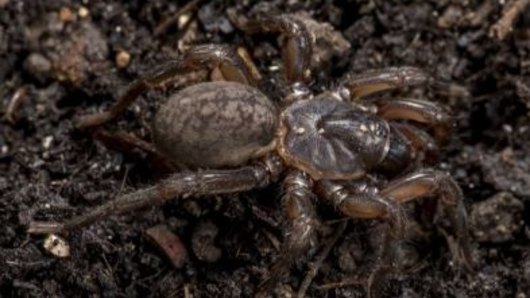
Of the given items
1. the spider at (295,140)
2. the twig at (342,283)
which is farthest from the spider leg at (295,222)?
the twig at (342,283)

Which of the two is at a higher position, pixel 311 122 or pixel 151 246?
pixel 311 122

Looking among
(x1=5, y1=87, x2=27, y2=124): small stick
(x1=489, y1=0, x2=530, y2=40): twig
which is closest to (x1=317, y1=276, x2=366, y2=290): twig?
(x1=489, y1=0, x2=530, y2=40): twig

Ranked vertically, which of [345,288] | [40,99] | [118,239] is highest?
[40,99]

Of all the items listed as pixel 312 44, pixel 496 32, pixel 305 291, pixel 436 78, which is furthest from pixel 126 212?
pixel 496 32

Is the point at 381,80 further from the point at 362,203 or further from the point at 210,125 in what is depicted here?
the point at 210,125

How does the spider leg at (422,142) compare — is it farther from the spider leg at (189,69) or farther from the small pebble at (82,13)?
the small pebble at (82,13)

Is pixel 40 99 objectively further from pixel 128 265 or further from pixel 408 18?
pixel 408 18
